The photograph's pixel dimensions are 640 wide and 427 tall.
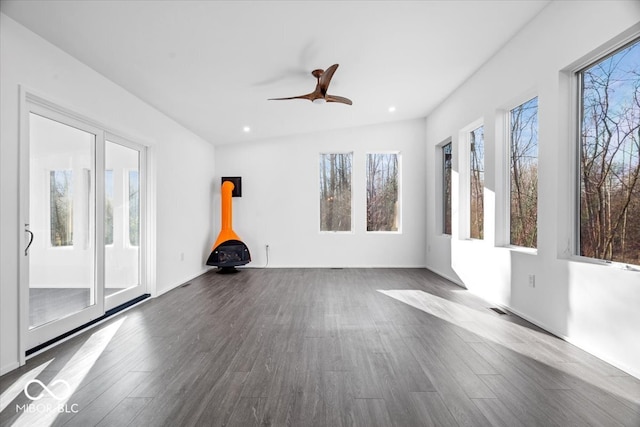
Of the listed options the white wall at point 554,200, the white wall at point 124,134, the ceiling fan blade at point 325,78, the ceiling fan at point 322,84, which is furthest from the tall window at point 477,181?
the white wall at point 124,134

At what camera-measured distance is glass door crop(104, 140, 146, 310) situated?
12.3 feet

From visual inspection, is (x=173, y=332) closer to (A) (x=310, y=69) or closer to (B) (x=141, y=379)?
(B) (x=141, y=379)

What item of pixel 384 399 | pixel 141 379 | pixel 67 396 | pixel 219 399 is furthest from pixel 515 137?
pixel 67 396

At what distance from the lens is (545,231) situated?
10.4 feet

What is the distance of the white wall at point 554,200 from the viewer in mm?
2381

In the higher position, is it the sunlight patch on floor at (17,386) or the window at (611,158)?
the window at (611,158)

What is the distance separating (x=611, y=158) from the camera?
2.64 metres

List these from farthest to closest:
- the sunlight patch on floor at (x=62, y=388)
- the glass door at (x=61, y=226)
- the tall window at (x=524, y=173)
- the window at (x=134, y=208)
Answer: the window at (x=134, y=208) < the tall window at (x=524, y=173) < the glass door at (x=61, y=226) < the sunlight patch on floor at (x=62, y=388)

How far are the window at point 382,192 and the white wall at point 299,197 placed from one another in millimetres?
168

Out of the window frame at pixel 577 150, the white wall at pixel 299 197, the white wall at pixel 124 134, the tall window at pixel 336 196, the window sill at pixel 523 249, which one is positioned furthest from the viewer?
the tall window at pixel 336 196

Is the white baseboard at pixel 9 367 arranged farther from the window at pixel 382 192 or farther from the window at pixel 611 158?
the window at pixel 382 192

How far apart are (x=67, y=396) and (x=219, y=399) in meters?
0.93
